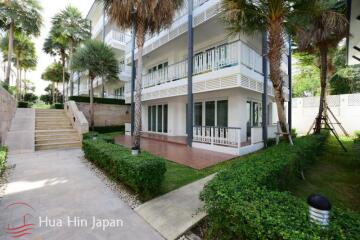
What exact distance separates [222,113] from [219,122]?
1.93ft

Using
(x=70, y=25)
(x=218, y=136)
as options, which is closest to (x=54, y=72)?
(x=70, y=25)

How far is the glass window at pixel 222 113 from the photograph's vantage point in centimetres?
1121

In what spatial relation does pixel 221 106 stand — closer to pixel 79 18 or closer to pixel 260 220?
pixel 260 220

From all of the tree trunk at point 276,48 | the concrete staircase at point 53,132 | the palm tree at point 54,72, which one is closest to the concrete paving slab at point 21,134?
the concrete staircase at point 53,132

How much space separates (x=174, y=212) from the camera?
12.6 ft

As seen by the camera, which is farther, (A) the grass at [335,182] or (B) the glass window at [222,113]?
(B) the glass window at [222,113]

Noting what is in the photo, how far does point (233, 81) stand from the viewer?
8617 mm

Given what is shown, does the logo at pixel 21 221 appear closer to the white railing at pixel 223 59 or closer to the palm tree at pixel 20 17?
the white railing at pixel 223 59

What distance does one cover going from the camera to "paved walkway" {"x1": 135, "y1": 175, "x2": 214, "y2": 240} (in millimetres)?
3346

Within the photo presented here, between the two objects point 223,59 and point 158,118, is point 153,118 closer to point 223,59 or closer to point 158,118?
point 158,118

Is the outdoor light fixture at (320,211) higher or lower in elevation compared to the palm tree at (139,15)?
lower

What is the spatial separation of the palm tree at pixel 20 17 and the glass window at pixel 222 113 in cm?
2044

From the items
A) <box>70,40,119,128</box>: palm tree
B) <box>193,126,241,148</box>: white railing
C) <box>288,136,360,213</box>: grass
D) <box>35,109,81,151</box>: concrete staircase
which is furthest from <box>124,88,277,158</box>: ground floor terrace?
<box>70,40,119,128</box>: palm tree

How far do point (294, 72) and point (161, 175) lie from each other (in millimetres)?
33816
